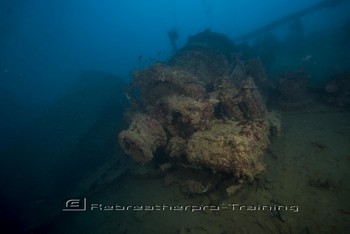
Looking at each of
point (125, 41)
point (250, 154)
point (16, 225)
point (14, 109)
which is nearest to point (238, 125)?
point (250, 154)

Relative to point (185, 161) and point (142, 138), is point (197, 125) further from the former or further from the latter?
point (142, 138)

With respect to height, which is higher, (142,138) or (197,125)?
(142,138)

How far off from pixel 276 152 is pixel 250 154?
186 cm

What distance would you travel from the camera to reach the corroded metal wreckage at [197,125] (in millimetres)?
4242

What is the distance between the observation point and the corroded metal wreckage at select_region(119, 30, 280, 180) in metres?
4.24

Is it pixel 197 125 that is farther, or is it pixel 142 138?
pixel 197 125

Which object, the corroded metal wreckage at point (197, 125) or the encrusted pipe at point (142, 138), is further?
the encrusted pipe at point (142, 138)

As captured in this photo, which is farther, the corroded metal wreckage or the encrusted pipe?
the encrusted pipe

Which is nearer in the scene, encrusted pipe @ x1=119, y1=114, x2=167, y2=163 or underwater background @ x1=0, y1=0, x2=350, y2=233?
underwater background @ x1=0, y1=0, x2=350, y2=233

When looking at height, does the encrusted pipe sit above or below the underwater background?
above

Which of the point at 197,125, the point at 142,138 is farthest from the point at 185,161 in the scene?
the point at 142,138

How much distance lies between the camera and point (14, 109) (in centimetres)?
2402

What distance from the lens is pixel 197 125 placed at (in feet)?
16.8

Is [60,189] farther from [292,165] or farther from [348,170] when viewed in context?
[348,170]
